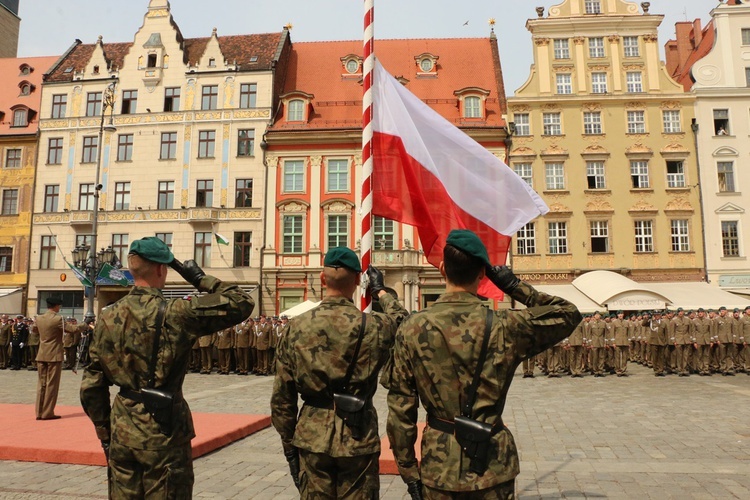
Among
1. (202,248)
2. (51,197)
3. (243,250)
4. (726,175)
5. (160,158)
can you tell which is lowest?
(243,250)

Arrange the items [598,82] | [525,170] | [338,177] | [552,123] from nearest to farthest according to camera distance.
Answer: [525,170], [552,123], [598,82], [338,177]

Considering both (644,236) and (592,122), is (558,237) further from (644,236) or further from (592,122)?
(592,122)

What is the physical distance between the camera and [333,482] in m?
3.55

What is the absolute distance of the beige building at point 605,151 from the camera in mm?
30047

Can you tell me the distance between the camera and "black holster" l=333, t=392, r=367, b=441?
353cm

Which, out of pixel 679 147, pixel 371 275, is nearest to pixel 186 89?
pixel 679 147

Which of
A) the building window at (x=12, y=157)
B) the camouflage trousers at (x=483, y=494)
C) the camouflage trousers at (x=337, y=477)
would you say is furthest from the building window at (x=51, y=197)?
the camouflage trousers at (x=483, y=494)

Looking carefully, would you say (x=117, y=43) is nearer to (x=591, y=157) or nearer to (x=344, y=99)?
(x=344, y=99)

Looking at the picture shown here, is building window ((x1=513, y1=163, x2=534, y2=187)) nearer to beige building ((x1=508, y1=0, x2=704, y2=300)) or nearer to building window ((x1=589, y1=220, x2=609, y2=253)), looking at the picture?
beige building ((x1=508, y1=0, x2=704, y2=300))

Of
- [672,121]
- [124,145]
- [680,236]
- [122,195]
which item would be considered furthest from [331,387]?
[124,145]

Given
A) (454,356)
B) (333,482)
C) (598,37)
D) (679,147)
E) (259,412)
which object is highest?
(598,37)

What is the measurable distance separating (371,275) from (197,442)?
3.82 meters

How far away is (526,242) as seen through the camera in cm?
3061

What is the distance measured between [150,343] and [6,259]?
3500 cm
